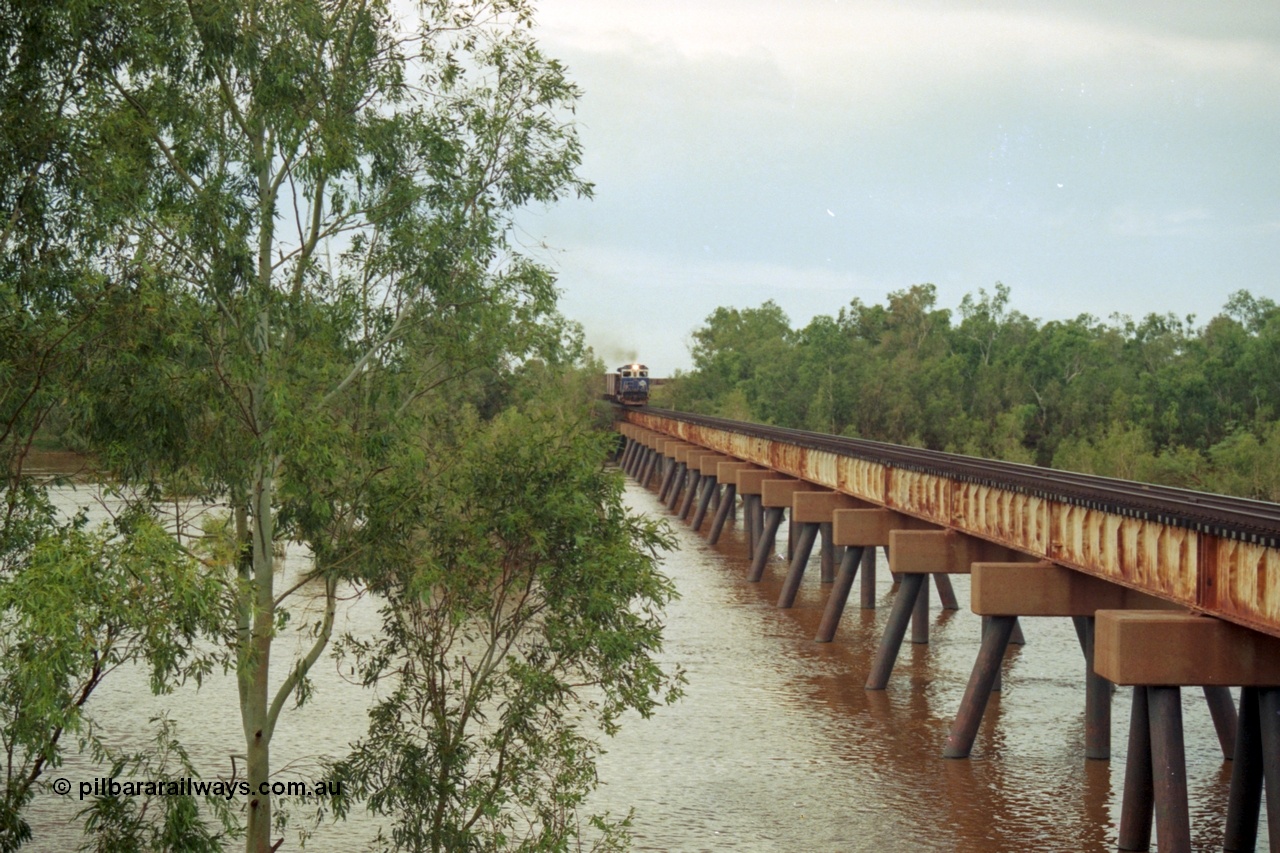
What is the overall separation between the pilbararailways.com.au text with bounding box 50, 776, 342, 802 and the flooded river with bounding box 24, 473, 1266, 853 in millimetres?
596

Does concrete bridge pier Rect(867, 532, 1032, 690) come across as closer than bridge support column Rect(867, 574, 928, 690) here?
Yes

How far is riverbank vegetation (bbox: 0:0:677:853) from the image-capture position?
39.0ft

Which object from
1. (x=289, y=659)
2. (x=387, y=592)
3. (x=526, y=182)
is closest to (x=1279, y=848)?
(x=387, y=592)

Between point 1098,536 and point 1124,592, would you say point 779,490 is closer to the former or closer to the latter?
point 1124,592

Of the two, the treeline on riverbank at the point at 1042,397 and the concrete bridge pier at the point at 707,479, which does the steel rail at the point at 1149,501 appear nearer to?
the concrete bridge pier at the point at 707,479

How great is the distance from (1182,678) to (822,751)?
7520 mm

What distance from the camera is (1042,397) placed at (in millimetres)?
73938

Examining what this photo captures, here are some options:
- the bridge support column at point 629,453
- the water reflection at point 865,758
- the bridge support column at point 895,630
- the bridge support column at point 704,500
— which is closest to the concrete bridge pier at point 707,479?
the bridge support column at point 704,500

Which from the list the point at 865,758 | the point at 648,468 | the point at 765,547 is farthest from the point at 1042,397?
the point at 865,758

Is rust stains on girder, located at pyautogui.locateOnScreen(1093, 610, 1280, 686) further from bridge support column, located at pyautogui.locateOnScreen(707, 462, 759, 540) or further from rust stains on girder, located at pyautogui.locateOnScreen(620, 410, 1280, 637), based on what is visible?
bridge support column, located at pyautogui.locateOnScreen(707, 462, 759, 540)

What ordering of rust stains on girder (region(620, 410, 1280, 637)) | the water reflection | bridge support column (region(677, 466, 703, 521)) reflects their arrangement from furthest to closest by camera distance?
bridge support column (region(677, 466, 703, 521)), the water reflection, rust stains on girder (region(620, 410, 1280, 637))

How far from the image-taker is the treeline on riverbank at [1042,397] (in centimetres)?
5716

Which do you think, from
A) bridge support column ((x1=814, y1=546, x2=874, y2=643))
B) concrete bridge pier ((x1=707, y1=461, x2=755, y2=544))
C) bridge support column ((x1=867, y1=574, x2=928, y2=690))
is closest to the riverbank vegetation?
bridge support column ((x1=867, y1=574, x2=928, y2=690))

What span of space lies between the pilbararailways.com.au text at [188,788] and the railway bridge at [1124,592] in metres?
7.60
